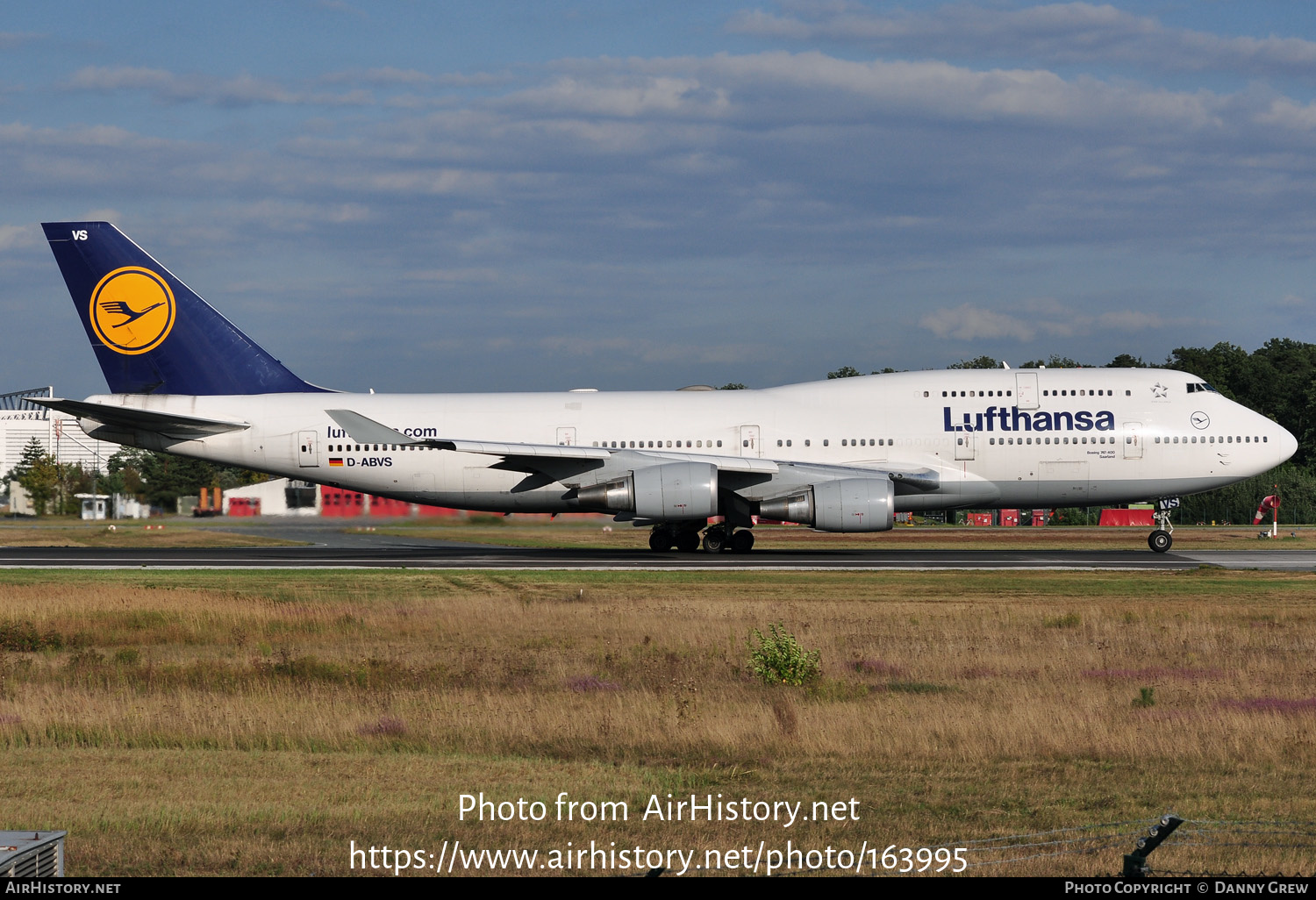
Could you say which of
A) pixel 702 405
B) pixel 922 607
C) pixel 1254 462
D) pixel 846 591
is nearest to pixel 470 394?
pixel 702 405

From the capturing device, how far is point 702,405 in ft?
119

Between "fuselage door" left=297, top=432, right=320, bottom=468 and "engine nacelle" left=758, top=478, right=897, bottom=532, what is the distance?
45.2 feet

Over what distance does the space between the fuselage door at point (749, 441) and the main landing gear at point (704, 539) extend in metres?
2.24

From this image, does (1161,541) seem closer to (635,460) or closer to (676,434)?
(676,434)

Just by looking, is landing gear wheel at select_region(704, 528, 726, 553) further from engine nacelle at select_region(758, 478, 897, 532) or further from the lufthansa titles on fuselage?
the lufthansa titles on fuselage

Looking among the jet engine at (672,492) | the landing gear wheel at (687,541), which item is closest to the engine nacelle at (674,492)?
the jet engine at (672,492)

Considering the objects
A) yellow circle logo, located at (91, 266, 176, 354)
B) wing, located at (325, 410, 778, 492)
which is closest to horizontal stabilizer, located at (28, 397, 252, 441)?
yellow circle logo, located at (91, 266, 176, 354)

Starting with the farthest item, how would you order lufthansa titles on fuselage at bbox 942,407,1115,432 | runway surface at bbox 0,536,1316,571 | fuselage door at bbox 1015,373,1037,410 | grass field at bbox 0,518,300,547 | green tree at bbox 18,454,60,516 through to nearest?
green tree at bbox 18,454,60,516, grass field at bbox 0,518,300,547, fuselage door at bbox 1015,373,1037,410, lufthansa titles on fuselage at bbox 942,407,1115,432, runway surface at bbox 0,536,1316,571

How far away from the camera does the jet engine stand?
1298 inches

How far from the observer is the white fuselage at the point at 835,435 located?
34.7m

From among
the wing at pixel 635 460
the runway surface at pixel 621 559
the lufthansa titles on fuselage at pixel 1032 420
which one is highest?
the lufthansa titles on fuselage at pixel 1032 420

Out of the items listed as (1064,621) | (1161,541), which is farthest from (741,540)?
(1064,621)

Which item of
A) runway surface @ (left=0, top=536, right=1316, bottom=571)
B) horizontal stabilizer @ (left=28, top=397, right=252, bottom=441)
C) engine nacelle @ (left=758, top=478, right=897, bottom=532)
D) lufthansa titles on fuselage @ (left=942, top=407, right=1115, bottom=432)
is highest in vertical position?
horizontal stabilizer @ (left=28, top=397, right=252, bottom=441)

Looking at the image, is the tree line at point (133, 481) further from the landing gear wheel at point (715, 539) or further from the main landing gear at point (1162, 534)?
the main landing gear at point (1162, 534)
